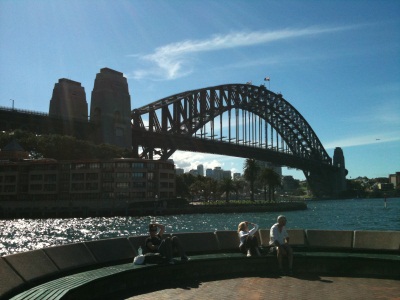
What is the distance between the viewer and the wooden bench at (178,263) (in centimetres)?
634

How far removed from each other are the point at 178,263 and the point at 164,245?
0.40 metres

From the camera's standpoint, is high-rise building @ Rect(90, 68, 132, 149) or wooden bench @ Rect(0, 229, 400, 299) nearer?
wooden bench @ Rect(0, 229, 400, 299)

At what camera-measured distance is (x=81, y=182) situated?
7562 centimetres

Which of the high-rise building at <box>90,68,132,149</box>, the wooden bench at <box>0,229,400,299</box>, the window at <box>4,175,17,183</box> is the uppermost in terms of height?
the high-rise building at <box>90,68,132,149</box>

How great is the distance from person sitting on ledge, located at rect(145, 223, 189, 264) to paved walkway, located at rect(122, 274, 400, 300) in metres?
0.58

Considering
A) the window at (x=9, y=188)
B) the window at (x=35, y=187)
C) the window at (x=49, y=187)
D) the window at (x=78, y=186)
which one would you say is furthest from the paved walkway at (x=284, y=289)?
the window at (x=9, y=188)

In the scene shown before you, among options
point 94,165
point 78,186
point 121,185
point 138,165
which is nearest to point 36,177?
point 78,186

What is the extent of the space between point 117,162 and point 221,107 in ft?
145

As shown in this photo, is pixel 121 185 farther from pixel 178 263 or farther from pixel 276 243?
pixel 178 263

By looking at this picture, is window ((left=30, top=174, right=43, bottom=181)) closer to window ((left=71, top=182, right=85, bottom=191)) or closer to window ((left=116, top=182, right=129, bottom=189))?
window ((left=71, top=182, right=85, bottom=191))

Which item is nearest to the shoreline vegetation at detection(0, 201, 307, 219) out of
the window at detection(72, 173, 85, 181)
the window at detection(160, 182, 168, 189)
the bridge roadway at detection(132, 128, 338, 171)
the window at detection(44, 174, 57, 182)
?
the window at detection(160, 182, 168, 189)

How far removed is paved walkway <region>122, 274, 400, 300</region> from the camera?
6973 millimetres

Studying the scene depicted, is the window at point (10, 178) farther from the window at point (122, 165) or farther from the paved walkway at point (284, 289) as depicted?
the paved walkway at point (284, 289)

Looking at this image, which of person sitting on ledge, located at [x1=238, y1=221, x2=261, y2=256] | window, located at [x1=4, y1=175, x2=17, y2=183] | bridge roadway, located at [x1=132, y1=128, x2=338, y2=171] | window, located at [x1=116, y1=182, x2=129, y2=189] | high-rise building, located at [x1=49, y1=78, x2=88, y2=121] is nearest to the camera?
person sitting on ledge, located at [x1=238, y1=221, x2=261, y2=256]
